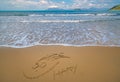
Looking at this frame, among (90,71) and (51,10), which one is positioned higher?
(51,10)

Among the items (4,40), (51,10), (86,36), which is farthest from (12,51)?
(51,10)

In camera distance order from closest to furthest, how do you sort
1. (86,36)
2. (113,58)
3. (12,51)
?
(113,58) → (12,51) → (86,36)

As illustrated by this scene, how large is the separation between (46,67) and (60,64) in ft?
0.60

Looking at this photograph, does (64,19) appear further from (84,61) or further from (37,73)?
(37,73)

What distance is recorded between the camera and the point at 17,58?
1995 millimetres

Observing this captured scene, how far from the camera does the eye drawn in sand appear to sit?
1690 millimetres

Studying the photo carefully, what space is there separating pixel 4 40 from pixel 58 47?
105 centimetres

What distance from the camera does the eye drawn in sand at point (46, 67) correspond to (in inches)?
66.5

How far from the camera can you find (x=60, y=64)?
187cm

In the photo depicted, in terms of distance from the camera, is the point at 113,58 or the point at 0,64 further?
the point at 113,58

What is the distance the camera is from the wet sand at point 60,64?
163 cm

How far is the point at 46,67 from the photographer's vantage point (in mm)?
1811

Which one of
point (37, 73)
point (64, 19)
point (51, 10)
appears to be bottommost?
point (37, 73)

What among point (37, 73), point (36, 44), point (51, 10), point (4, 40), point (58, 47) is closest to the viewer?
point (37, 73)
